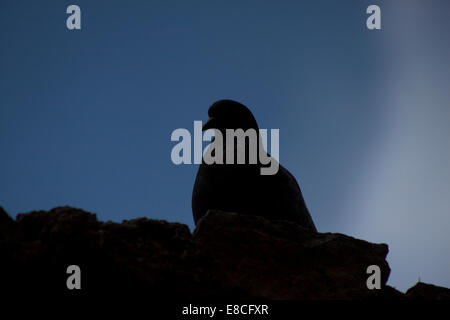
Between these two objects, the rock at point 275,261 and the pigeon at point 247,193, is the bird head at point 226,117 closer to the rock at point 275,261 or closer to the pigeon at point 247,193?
the pigeon at point 247,193

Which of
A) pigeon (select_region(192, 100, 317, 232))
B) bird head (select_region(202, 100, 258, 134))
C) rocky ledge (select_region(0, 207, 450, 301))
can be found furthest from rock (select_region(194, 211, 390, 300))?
bird head (select_region(202, 100, 258, 134))

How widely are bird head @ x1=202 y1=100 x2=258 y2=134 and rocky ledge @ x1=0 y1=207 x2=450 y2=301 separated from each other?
1157 mm

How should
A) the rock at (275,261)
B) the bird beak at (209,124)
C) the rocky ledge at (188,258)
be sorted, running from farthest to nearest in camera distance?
1. the bird beak at (209,124)
2. the rock at (275,261)
3. the rocky ledge at (188,258)

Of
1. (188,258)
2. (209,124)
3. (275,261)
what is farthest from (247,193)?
(188,258)

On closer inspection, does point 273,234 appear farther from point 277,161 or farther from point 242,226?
point 277,161

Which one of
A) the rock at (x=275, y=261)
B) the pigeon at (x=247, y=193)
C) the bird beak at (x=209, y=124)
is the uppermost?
the bird beak at (x=209, y=124)

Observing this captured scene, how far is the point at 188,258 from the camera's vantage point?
2.39 m

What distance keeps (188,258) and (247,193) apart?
1.02m

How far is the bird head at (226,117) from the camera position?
11.8 ft

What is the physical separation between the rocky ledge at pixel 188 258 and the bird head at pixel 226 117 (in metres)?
1.16

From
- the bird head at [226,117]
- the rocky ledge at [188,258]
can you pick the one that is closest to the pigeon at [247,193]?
the bird head at [226,117]

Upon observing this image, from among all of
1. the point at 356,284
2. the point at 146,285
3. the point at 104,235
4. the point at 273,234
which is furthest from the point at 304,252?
the point at 104,235

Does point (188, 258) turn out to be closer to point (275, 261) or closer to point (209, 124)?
point (275, 261)
